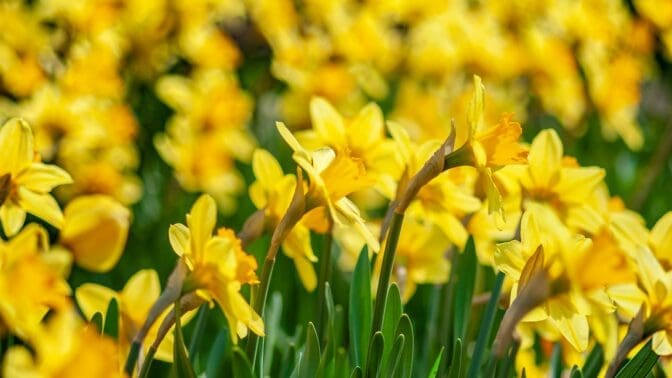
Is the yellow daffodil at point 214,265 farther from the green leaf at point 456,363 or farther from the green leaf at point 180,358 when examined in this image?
the green leaf at point 456,363

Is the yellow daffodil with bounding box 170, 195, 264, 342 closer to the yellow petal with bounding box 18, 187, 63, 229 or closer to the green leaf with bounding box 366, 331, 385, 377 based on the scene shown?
the green leaf with bounding box 366, 331, 385, 377

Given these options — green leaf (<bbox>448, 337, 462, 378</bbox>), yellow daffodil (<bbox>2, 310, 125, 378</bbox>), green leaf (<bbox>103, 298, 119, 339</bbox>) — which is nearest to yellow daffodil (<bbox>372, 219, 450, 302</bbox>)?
green leaf (<bbox>448, 337, 462, 378</bbox>)

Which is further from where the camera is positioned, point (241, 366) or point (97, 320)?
point (97, 320)

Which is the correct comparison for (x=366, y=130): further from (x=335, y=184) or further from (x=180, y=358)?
(x=180, y=358)

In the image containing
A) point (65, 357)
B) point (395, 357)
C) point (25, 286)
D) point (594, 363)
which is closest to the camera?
point (65, 357)

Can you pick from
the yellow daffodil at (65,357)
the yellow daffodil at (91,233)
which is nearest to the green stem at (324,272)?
the yellow daffodil at (91,233)

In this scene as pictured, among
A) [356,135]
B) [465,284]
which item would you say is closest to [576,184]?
[465,284]

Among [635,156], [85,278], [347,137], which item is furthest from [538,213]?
[635,156]
